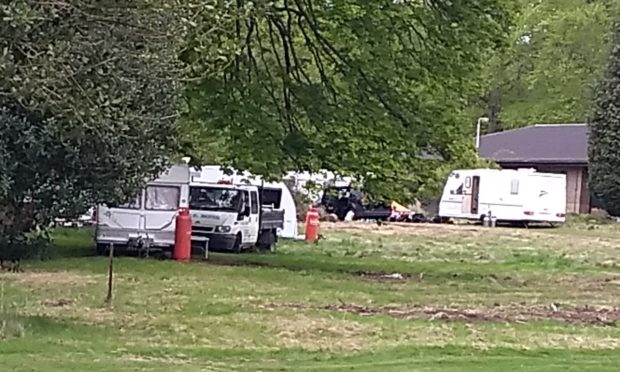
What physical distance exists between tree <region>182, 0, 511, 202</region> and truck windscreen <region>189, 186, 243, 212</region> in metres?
4.37

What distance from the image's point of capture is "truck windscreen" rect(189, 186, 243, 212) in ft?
103

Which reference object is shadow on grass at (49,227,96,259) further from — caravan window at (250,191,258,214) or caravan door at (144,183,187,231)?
caravan window at (250,191,258,214)

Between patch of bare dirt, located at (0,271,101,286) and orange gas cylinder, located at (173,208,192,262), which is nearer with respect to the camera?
patch of bare dirt, located at (0,271,101,286)

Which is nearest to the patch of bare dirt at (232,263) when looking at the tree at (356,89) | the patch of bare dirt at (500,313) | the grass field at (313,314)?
the grass field at (313,314)

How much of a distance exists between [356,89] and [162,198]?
19.9 feet

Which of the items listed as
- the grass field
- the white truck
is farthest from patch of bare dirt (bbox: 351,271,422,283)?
the white truck

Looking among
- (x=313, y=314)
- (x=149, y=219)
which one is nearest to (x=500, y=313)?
(x=313, y=314)

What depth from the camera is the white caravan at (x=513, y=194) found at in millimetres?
55875

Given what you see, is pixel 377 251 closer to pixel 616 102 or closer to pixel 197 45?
pixel 197 45

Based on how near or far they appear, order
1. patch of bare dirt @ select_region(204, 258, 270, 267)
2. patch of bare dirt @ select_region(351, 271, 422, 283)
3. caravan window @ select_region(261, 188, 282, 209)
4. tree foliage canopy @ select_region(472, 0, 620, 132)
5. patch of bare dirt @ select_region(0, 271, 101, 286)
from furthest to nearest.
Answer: tree foliage canopy @ select_region(472, 0, 620, 132) → caravan window @ select_region(261, 188, 282, 209) → patch of bare dirt @ select_region(204, 258, 270, 267) → patch of bare dirt @ select_region(351, 271, 422, 283) → patch of bare dirt @ select_region(0, 271, 101, 286)

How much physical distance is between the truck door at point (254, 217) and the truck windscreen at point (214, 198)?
1.37 feet

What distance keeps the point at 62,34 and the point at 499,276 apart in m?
16.8

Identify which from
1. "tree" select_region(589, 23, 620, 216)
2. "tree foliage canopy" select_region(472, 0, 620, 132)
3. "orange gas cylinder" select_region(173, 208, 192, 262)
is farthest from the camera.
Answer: "tree foliage canopy" select_region(472, 0, 620, 132)

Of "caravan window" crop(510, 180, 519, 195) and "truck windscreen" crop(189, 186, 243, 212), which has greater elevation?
"caravan window" crop(510, 180, 519, 195)
